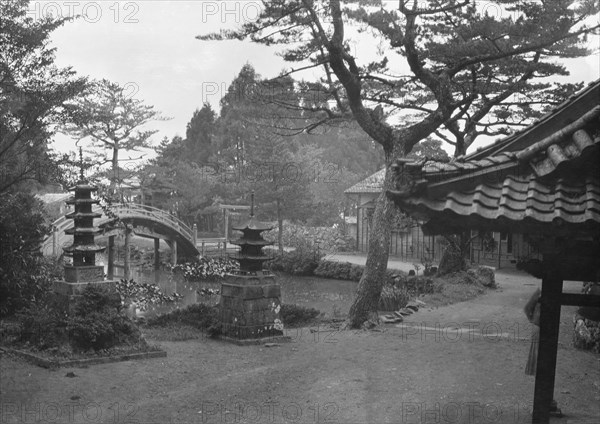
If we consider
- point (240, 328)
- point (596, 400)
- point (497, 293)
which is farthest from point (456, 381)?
point (497, 293)

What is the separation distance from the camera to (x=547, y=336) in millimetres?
5875

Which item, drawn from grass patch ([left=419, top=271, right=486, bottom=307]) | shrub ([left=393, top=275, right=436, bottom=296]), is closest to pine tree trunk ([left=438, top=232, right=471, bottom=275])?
grass patch ([left=419, top=271, right=486, bottom=307])

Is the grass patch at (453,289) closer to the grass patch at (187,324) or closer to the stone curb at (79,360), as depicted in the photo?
the grass patch at (187,324)

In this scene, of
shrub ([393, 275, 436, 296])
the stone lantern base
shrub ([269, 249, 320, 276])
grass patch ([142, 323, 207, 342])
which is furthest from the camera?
shrub ([269, 249, 320, 276])

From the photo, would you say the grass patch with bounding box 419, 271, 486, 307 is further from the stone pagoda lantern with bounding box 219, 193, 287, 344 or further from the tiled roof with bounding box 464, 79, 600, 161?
the tiled roof with bounding box 464, 79, 600, 161

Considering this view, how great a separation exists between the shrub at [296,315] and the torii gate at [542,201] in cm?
1248

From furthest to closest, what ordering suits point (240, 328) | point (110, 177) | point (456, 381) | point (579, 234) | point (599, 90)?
point (110, 177) → point (240, 328) → point (456, 381) → point (599, 90) → point (579, 234)

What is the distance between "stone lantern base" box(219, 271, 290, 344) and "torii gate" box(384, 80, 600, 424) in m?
8.67

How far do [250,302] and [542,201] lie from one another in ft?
32.0

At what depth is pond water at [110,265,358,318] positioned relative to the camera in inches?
882

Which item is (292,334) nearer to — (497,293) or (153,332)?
(153,332)

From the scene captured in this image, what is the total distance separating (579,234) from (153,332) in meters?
11.9

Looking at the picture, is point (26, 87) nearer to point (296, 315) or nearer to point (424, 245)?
point (296, 315)

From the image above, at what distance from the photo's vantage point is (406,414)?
27.3 feet
